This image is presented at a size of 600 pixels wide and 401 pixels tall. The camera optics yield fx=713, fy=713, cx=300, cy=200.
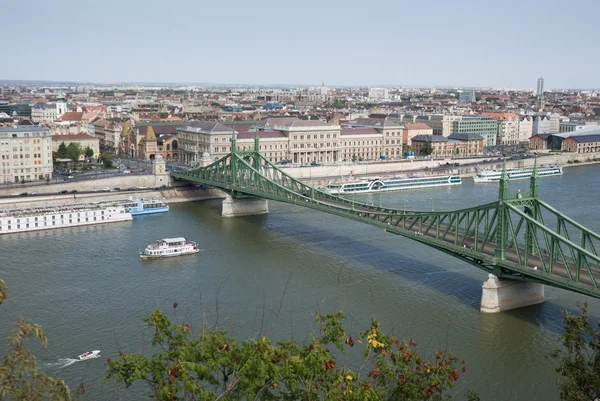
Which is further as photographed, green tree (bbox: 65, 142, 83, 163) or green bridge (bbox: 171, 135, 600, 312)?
green tree (bbox: 65, 142, 83, 163)

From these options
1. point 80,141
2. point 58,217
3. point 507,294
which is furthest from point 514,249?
point 80,141

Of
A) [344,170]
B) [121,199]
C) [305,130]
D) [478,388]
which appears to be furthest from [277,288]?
[305,130]

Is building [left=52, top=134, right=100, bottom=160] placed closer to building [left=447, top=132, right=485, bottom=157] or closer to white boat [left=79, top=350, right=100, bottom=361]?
building [left=447, top=132, right=485, bottom=157]

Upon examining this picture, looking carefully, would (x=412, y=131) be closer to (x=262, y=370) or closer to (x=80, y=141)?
(x=80, y=141)

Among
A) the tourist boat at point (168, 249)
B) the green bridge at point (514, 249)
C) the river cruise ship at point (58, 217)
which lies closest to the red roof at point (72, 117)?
the river cruise ship at point (58, 217)

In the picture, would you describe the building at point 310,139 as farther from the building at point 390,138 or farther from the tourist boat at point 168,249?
the tourist boat at point 168,249

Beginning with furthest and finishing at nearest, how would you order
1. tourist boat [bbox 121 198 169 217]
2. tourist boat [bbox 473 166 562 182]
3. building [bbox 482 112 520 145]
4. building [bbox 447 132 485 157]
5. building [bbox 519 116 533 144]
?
building [bbox 519 116 533 144], building [bbox 482 112 520 145], building [bbox 447 132 485 157], tourist boat [bbox 473 166 562 182], tourist boat [bbox 121 198 169 217]

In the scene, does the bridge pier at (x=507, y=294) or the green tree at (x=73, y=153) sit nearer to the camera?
the bridge pier at (x=507, y=294)

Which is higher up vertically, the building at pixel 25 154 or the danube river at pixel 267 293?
the building at pixel 25 154

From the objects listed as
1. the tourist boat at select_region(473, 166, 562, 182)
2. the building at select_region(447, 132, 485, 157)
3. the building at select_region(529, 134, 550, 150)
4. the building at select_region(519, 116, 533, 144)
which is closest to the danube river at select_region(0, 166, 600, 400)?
the tourist boat at select_region(473, 166, 562, 182)
